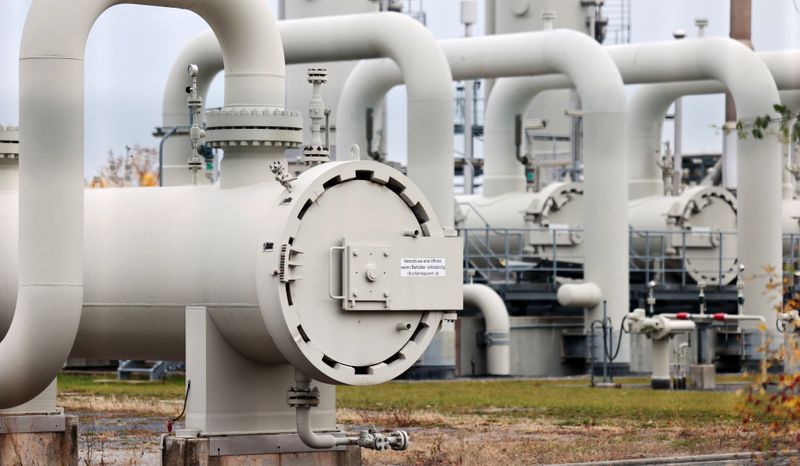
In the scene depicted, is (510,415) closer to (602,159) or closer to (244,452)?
(244,452)

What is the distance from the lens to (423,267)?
46.9 ft

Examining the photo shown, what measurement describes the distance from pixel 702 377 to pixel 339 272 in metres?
15.7

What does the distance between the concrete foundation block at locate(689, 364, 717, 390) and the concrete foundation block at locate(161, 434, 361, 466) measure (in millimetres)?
14888

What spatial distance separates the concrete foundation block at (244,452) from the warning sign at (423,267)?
5.13 ft

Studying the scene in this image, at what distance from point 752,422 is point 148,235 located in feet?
28.2

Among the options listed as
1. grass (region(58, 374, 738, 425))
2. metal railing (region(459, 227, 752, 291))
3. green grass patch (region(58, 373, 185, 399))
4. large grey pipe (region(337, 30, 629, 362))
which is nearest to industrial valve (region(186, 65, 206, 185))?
grass (region(58, 374, 738, 425))

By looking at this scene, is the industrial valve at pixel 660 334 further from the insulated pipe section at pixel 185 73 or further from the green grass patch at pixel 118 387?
the insulated pipe section at pixel 185 73

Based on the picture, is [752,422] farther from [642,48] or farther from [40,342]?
[642,48]

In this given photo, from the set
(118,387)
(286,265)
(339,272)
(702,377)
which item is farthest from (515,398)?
(286,265)

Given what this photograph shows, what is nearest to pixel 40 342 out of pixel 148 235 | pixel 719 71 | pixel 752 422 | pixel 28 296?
pixel 28 296

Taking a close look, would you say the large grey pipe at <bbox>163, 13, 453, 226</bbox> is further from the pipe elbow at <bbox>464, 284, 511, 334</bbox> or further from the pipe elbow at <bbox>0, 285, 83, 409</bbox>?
the pipe elbow at <bbox>0, 285, 83, 409</bbox>

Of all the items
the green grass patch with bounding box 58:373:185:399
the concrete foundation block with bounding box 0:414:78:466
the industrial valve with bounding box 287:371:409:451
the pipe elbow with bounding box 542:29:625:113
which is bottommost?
the green grass patch with bounding box 58:373:185:399

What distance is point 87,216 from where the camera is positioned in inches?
625

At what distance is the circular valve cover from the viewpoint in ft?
44.7
